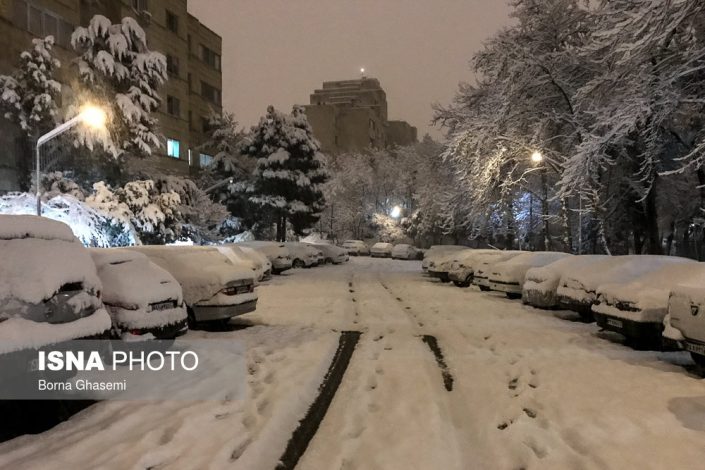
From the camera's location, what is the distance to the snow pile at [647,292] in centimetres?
795

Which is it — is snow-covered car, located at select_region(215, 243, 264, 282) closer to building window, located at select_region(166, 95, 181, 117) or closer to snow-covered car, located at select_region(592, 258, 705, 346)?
snow-covered car, located at select_region(592, 258, 705, 346)

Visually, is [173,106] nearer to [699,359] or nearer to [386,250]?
[386,250]

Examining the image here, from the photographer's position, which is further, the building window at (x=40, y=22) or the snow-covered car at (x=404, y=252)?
the snow-covered car at (x=404, y=252)

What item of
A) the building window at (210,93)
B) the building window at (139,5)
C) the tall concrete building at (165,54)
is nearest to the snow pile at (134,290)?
the tall concrete building at (165,54)

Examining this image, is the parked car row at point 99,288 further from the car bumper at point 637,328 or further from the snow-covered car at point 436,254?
the snow-covered car at point 436,254

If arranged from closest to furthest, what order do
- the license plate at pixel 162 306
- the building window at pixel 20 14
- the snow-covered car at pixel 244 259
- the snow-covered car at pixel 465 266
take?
the license plate at pixel 162 306, the snow-covered car at pixel 244 259, the snow-covered car at pixel 465 266, the building window at pixel 20 14

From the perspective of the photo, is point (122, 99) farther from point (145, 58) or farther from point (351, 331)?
point (351, 331)

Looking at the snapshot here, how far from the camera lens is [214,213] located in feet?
115

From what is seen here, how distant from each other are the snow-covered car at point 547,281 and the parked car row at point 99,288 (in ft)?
22.1

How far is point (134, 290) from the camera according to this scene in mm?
7109

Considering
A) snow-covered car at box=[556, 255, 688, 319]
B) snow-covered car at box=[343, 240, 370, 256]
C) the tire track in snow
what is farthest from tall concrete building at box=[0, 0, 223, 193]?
snow-covered car at box=[556, 255, 688, 319]

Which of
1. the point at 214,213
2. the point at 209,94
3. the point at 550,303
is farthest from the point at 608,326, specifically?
the point at 209,94

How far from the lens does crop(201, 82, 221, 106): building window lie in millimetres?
45156

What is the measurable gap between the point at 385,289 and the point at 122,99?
14.2 m
